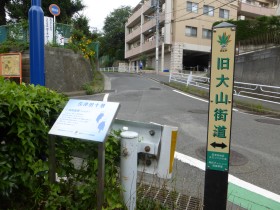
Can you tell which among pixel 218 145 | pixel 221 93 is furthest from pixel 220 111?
pixel 218 145

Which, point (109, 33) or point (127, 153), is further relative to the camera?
point (109, 33)

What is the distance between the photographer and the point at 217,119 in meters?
2.17

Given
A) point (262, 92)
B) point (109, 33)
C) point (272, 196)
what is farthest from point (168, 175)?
point (109, 33)

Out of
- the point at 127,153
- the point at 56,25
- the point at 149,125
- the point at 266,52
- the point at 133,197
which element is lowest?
the point at 133,197

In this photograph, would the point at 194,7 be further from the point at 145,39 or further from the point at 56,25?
the point at 56,25

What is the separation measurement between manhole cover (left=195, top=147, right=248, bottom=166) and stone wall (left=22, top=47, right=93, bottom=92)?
828cm

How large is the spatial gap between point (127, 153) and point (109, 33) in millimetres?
50984

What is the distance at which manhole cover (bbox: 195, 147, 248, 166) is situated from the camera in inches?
169

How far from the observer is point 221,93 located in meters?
2.12

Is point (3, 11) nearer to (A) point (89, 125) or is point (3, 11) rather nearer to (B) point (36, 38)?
(B) point (36, 38)

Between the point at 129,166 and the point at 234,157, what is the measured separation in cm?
289

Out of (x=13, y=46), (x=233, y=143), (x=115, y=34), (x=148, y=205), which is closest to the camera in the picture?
(x=148, y=205)

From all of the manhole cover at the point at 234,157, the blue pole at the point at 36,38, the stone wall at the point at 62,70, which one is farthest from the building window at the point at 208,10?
the blue pole at the point at 36,38

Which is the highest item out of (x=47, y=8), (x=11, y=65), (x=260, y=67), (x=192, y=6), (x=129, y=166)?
(x=192, y=6)
